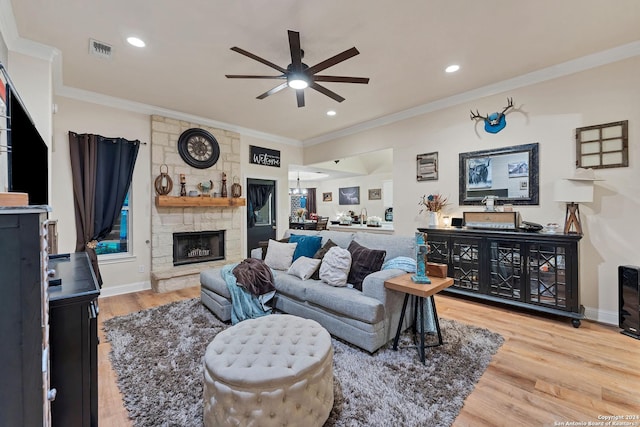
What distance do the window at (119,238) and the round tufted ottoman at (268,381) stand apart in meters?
3.54

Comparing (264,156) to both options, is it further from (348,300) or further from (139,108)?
(348,300)

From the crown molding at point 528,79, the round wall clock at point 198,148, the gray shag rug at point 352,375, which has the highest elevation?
the crown molding at point 528,79

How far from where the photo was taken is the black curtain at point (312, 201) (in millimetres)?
11469

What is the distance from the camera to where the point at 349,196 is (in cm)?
1018

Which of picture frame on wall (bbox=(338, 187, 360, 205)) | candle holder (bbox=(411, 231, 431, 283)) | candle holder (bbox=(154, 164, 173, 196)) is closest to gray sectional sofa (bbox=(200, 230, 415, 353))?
candle holder (bbox=(411, 231, 431, 283))

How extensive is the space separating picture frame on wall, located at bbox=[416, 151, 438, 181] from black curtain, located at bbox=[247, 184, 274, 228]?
10.7ft

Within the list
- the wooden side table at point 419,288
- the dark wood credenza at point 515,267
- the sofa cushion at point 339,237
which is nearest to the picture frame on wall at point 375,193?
the dark wood credenza at point 515,267

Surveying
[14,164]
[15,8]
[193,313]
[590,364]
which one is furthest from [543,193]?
[15,8]

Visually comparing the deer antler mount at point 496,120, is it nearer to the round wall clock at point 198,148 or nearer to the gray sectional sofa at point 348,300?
the gray sectional sofa at point 348,300

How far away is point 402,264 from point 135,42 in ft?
11.2

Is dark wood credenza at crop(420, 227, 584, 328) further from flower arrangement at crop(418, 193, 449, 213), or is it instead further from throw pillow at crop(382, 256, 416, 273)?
throw pillow at crop(382, 256, 416, 273)

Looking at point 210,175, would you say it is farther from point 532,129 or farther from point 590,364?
point 590,364

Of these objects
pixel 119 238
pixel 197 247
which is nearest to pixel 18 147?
pixel 119 238

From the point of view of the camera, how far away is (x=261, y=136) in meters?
5.97
